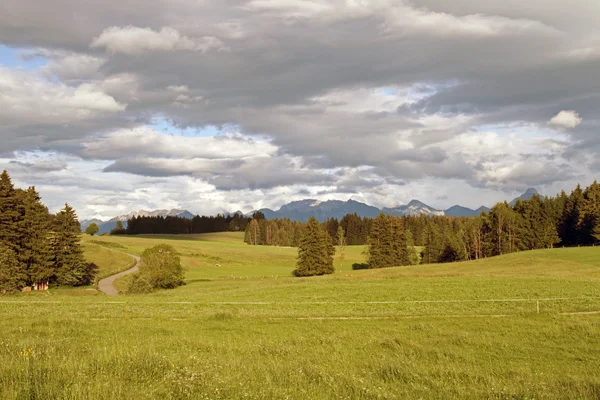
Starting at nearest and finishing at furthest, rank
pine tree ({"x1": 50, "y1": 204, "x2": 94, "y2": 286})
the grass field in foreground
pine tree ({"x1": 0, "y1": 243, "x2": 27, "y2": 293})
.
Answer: the grass field in foreground, pine tree ({"x1": 0, "y1": 243, "x2": 27, "y2": 293}), pine tree ({"x1": 50, "y1": 204, "x2": 94, "y2": 286})

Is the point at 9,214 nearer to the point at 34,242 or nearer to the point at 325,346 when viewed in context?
the point at 34,242

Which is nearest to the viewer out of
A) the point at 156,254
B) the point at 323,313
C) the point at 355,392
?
the point at 355,392

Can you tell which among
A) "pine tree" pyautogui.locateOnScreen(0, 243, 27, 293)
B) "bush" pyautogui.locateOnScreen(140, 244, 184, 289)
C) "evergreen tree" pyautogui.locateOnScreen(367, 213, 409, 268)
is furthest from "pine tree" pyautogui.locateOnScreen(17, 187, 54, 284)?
"evergreen tree" pyautogui.locateOnScreen(367, 213, 409, 268)

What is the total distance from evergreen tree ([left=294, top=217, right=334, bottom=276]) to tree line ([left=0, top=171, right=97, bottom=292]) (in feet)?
132

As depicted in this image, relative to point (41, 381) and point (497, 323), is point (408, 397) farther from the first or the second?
point (497, 323)

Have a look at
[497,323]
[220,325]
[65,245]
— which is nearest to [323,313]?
[220,325]

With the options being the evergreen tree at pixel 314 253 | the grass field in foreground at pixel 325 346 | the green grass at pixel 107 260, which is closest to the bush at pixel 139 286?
the grass field in foreground at pixel 325 346

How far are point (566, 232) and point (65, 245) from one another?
112 meters

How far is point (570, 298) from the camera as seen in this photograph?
35.5 meters

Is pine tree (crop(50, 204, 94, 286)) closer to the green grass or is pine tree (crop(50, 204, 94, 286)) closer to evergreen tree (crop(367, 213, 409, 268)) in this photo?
the green grass

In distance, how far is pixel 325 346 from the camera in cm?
1883

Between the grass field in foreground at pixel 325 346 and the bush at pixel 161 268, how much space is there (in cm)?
2558

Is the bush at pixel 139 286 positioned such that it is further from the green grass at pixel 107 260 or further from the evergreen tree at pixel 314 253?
the evergreen tree at pixel 314 253

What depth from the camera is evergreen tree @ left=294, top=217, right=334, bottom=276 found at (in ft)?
308
